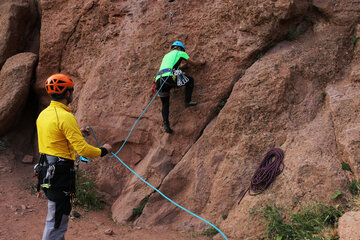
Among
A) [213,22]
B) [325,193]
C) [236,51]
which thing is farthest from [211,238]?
[213,22]

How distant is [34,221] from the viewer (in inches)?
241

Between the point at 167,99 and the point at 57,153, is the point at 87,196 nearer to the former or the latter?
the point at 167,99

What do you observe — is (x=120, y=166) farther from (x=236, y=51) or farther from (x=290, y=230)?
(x=290, y=230)

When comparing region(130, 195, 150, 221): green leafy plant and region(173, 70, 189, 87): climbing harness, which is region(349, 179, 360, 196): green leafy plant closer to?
region(173, 70, 189, 87): climbing harness

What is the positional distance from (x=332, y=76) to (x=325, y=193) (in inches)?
94.0

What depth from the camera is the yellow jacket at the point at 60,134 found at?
12.6ft

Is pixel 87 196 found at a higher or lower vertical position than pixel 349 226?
lower

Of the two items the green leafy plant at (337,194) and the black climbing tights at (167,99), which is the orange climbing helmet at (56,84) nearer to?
the black climbing tights at (167,99)

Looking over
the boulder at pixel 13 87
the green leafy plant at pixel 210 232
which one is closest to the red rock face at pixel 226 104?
the green leafy plant at pixel 210 232

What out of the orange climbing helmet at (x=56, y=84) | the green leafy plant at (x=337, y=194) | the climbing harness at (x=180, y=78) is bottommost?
the green leafy plant at (x=337, y=194)

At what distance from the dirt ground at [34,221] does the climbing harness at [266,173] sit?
110cm

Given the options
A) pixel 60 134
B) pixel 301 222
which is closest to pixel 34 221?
pixel 60 134

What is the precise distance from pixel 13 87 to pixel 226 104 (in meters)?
5.30

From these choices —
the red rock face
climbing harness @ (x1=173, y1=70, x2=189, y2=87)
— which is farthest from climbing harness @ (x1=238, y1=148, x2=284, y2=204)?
climbing harness @ (x1=173, y1=70, x2=189, y2=87)
